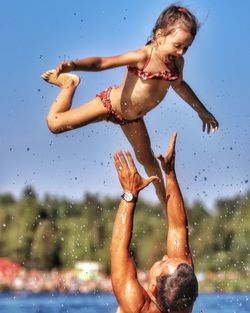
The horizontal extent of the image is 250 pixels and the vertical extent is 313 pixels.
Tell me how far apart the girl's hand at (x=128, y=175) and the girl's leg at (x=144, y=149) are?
5.79ft

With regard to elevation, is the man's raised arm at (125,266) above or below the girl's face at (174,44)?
below

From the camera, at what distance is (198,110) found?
12.2m

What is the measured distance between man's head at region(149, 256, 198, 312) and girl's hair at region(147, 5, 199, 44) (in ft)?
8.23

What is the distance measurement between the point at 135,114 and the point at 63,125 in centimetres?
72

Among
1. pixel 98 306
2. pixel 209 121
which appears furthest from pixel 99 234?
pixel 209 121

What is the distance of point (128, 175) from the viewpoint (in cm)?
975

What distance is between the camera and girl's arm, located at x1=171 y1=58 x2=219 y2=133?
460 inches

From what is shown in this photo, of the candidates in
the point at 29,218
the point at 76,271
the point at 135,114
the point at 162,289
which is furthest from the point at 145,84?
the point at 76,271

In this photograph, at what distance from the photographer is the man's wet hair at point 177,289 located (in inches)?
370

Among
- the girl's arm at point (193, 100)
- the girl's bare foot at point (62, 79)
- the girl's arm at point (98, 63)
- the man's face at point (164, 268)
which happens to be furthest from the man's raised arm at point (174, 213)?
the girl's bare foot at point (62, 79)

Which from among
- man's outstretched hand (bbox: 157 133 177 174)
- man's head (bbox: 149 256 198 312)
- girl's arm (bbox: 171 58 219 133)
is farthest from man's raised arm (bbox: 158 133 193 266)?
girl's arm (bbox: 171 58 219 133)

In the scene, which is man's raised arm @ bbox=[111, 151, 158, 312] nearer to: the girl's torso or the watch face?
the watch face

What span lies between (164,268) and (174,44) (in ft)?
8.21

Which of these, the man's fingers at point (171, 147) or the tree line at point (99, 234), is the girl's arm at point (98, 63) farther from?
the tree line at point (99, 234)
